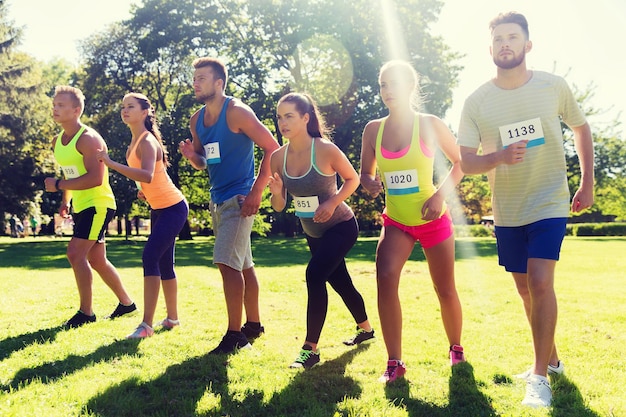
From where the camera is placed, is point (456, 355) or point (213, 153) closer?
point (456, 355)

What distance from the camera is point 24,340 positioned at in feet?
16.9

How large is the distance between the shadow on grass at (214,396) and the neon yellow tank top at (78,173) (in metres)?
2.66

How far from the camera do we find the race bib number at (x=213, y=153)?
495cm

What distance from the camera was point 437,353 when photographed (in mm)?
4688

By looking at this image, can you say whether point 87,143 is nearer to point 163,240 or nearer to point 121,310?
point 163,240

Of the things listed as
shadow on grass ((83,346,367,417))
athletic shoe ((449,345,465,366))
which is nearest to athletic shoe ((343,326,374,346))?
shadow on grass ((83,346,367,417))

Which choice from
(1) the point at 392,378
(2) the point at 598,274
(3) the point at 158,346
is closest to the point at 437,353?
(1) the point at 392,378

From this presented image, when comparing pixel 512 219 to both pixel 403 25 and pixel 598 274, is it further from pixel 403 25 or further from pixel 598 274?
pixel 403 25

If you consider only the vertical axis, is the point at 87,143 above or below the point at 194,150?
above

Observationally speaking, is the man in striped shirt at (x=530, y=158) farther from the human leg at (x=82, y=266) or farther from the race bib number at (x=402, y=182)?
the human leg at (x=82, y=266)

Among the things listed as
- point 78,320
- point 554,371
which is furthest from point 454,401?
point 78,320

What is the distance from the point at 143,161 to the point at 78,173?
1103 millimetres

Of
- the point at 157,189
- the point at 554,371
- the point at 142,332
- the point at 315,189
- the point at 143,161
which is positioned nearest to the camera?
the point at 554,371

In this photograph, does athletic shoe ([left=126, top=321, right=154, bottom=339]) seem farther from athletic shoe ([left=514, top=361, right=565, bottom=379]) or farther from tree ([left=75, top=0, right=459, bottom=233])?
tree ([left=75, top=0, right=459, bottom=233])
